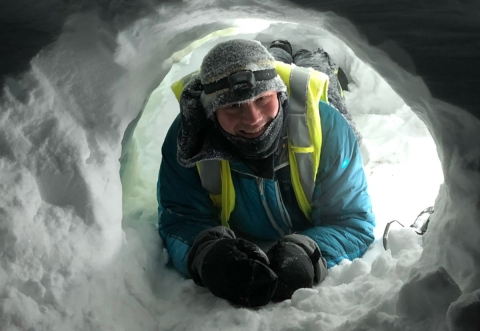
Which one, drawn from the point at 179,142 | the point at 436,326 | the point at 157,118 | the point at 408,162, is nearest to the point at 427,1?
the point at 436,326

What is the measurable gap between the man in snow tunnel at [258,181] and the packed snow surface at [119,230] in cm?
10

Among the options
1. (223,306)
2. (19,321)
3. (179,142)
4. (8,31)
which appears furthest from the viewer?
(179,142)

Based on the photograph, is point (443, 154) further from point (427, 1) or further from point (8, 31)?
point (8, 31)

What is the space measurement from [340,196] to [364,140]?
131 cm

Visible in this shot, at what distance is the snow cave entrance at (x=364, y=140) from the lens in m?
2.15

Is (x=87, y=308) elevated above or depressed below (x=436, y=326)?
below

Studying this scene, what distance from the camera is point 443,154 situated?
95cm

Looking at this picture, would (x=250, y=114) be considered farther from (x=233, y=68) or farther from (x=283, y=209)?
(x=283, y=209)

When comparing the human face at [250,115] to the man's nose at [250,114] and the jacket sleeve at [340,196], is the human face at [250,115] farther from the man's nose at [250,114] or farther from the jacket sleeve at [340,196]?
the jacket sleeve at [340,196]

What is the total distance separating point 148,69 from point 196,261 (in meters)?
0.76

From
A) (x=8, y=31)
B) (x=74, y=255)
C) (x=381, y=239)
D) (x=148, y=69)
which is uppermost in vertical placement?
(x=8, y=31)

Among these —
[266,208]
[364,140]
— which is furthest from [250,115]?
[364,140]

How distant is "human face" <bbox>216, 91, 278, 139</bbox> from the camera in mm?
1440

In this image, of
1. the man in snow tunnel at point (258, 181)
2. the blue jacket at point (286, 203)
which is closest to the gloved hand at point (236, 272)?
the man in snow tunnel at point (258, 181)
